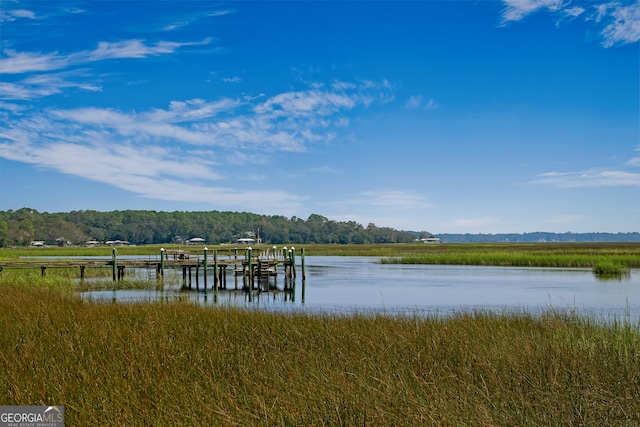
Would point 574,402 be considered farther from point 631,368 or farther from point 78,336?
point 78,336

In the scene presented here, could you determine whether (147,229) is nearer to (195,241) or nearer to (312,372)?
(195,241)

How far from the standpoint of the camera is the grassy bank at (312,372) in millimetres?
7008

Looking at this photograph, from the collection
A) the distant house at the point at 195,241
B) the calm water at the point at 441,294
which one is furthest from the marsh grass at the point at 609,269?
the distant house at the point at 195,241

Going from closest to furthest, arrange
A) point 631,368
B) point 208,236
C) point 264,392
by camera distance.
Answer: point 264,392 < point 631,368 < point 208,236

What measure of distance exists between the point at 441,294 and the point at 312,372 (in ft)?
78.0

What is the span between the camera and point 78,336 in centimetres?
1123

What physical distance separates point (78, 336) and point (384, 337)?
579 centimetres

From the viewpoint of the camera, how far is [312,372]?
28.2ft

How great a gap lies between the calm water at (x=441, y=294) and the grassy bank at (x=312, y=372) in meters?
7.90

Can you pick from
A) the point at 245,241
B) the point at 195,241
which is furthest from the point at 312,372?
the point at 245,241

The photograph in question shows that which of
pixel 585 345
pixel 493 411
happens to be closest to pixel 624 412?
pixel 493 411

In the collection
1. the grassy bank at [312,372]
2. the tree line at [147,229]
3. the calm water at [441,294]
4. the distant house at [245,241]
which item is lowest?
the calm water at [441,294]

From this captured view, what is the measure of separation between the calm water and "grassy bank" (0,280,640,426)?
7897mm

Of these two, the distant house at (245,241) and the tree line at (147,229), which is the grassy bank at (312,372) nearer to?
the tree line at (147,229)
